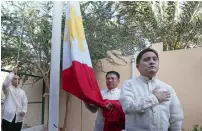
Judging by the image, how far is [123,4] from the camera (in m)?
6.50

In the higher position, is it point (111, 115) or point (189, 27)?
point (189, 27)

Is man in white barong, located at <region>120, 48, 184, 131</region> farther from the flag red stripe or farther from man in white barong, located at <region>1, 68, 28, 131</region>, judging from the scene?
man in white barong, located at <region>1, 68, 28, 131</region>

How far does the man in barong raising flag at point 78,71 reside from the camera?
184cm

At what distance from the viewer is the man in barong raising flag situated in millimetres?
1837

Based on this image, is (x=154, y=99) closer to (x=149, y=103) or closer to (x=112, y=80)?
(x=149, y=103)

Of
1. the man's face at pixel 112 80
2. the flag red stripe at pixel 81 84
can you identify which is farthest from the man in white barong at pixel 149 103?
the man's face at pixel 112 80

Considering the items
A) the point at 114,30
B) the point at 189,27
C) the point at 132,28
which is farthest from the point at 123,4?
the point at 189,27

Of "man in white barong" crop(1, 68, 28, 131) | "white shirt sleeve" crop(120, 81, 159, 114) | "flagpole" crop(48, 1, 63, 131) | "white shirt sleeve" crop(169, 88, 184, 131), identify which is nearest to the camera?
"white shirt sleeve" crop(120, 81, 159, 114)

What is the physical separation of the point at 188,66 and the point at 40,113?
10.9 feet

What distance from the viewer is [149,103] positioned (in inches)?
48.9

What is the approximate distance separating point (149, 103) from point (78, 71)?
758 mm

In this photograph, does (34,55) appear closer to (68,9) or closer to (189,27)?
(68,9)

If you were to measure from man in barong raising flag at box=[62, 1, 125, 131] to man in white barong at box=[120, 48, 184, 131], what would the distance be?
0.50 metres

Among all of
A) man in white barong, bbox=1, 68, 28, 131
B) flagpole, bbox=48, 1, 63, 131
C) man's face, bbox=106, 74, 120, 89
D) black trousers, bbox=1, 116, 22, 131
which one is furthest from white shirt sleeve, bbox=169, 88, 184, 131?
black trousers, bbox=1, 116, 22, 131
